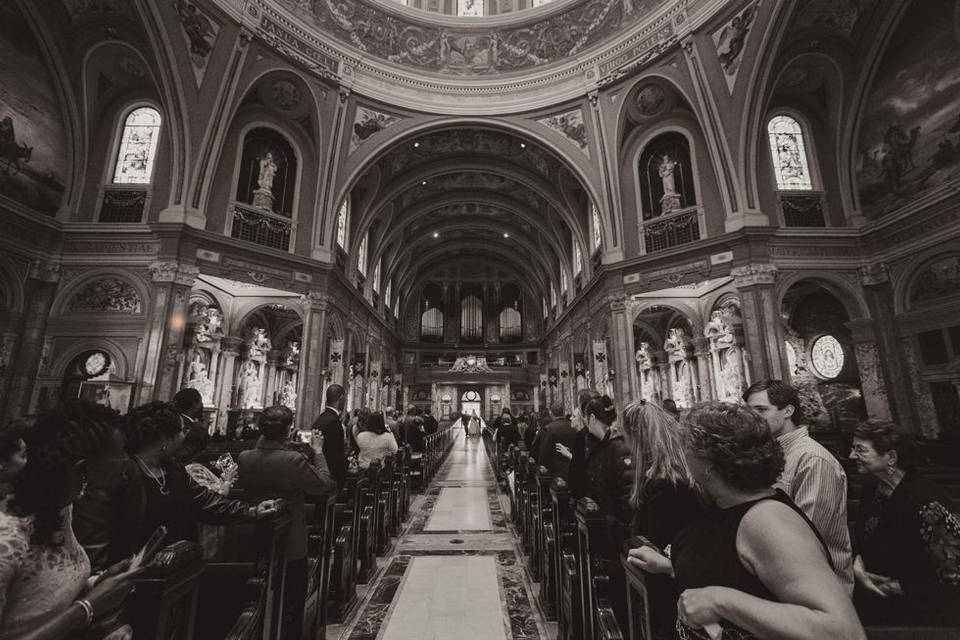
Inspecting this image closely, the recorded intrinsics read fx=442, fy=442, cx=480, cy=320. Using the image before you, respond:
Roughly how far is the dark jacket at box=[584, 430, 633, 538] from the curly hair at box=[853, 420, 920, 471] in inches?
46.2

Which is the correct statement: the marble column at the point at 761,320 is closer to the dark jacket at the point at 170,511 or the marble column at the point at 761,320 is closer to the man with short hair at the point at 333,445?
the man with short hair at the point at 333,445

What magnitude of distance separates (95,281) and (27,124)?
137 inches

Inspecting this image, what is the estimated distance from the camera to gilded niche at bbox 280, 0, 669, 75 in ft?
41.4

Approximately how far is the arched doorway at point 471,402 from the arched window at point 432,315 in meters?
4.20

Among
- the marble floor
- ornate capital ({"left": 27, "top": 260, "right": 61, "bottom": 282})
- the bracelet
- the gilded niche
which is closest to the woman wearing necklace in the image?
the bracelet

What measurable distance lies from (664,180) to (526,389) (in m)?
18.0

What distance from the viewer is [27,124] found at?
30.9ft

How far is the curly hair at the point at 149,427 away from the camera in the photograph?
6.66 ft

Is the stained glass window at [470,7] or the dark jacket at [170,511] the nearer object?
the dark jacket at [170,511]

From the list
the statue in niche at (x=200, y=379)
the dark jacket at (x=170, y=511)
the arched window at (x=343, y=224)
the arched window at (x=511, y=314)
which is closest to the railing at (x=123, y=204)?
the statue in niche at (x=200, y=379)

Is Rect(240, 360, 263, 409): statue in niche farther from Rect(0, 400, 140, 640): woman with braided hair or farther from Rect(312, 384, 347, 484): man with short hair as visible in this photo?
Rect(0, 400, 140, 640): woman with braided hair

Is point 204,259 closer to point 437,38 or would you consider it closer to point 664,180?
point 437,38

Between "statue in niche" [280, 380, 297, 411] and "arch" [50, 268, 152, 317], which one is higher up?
"arch" [50, 268, 152, 317]

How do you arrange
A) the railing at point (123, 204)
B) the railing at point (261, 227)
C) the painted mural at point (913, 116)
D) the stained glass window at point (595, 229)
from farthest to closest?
1. the stained glass window at point (595, 229)
2. the railing at point (261, 227)
3. the railing at point (123, 204)
4. the painted mural at point (913, 116)
